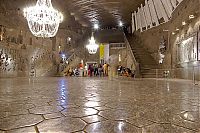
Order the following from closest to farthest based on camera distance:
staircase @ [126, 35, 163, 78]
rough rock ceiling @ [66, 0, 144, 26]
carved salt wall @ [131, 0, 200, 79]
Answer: carved salt wall @ [131, 0, 200, 79]
staircase @ [126, 35, 163, 78]
rough rock ceiling @ [66, 0, 144, 26]

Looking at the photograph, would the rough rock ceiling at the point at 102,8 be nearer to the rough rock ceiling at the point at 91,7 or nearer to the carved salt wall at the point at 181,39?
the rough rock ceiling at the point at 91,7

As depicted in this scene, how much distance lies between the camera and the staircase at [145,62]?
13.2 meters

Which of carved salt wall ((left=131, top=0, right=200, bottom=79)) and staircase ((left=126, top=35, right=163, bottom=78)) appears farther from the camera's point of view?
staircase ((left=126, top=35, right=163, bottom=78))

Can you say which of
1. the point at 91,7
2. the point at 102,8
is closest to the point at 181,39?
the point at 102,8

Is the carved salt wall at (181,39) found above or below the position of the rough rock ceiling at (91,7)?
below

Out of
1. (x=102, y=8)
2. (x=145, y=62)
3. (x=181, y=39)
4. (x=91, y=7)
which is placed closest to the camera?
(x=181, y=39)

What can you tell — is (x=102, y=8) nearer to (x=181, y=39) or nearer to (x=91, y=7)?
(x=91, y=7)

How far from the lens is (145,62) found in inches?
575

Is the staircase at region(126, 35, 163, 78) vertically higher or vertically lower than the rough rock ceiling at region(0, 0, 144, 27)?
lower

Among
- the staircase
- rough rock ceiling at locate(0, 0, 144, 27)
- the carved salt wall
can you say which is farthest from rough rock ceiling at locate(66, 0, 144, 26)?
the staircase

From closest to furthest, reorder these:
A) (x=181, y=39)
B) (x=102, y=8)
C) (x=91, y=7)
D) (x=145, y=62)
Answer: (x=181, y=39) < (x=145, y=62) < (x=91, y=7) < (x=102, y=8)

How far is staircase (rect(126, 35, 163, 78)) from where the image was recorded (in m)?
13.2

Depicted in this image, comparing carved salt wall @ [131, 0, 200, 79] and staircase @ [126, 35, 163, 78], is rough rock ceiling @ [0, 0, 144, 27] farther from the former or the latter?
staircase @ [126, 35, 163, 78]

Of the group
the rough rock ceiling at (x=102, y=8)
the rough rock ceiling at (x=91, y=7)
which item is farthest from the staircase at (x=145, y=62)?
the rough rock ceiling at (x=91, y=7)
